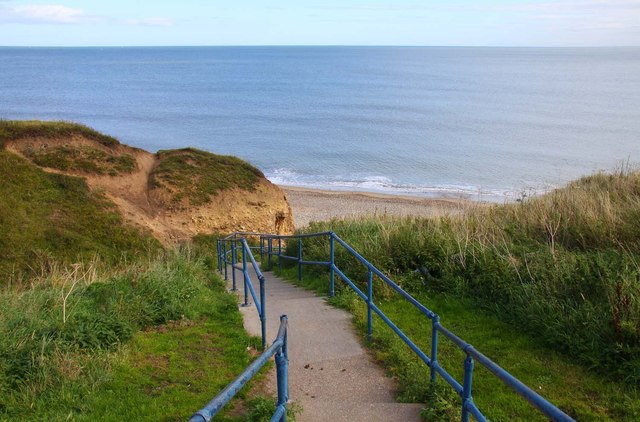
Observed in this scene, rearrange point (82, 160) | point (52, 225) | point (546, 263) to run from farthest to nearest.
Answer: point (82, 160) → point (52, 225) → point (546, 263)

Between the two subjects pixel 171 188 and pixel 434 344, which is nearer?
pixel 434 344

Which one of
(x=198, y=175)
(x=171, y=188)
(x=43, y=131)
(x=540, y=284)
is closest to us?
(x=540, y=284)

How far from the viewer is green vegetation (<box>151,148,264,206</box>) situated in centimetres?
2392

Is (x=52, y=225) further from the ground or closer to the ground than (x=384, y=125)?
closer to the ground

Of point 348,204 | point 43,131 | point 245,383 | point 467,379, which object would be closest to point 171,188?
point 43,131

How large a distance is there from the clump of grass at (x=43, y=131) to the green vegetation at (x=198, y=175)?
8.99ft

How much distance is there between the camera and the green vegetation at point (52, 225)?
1723 centimetres

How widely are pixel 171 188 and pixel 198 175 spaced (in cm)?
156

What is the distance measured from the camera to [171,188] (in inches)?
942

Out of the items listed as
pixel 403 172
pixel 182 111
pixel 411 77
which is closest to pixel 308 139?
pixel 403 172

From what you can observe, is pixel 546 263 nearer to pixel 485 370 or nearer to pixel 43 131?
pixel 485 370

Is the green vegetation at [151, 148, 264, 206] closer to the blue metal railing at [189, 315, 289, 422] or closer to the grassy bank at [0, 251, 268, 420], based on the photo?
the grassy bank at [0, 251, 268, 420]

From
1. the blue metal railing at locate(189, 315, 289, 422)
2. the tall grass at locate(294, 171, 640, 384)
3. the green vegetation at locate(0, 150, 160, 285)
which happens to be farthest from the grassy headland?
the green vegetation at locate(0, 150, 160, 285)

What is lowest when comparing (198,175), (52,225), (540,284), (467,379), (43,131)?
(52,225)
